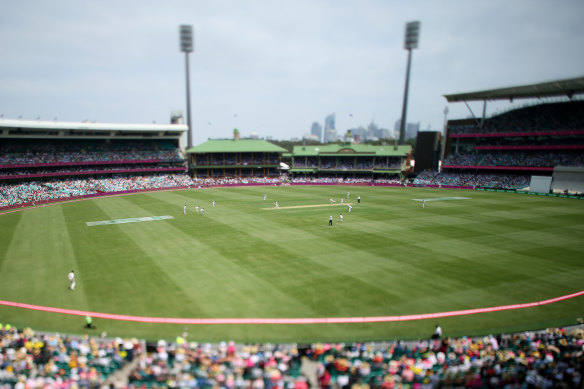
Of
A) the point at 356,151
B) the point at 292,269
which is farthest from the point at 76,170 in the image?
the point at 292,269

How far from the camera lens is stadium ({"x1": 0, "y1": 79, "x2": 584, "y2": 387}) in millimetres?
11484

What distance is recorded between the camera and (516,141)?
68562 mm

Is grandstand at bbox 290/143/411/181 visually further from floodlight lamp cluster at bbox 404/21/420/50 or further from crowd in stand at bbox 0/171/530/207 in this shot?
floodlight lamp cluster at bbox 404/21/420/50

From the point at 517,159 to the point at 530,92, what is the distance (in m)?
12.5

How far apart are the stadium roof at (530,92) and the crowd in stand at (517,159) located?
10.8 m

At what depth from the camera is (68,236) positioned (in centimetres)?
2923

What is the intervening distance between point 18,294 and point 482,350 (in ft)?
73.4

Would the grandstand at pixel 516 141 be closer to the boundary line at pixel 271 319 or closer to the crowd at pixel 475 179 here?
the crowd at pixel 475 179

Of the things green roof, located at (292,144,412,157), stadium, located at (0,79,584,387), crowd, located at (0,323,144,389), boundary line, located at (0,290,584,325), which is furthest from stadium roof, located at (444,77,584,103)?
crowd, located at (0,323,144,389)

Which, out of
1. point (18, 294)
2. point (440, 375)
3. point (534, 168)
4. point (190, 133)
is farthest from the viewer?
point (190, 133)

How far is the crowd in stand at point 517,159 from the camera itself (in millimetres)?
59125

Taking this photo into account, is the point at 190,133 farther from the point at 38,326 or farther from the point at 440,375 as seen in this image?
the point at 440,375

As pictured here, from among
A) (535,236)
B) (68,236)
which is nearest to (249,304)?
(68,236)

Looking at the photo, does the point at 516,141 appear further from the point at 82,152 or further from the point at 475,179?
the point at 82,152
